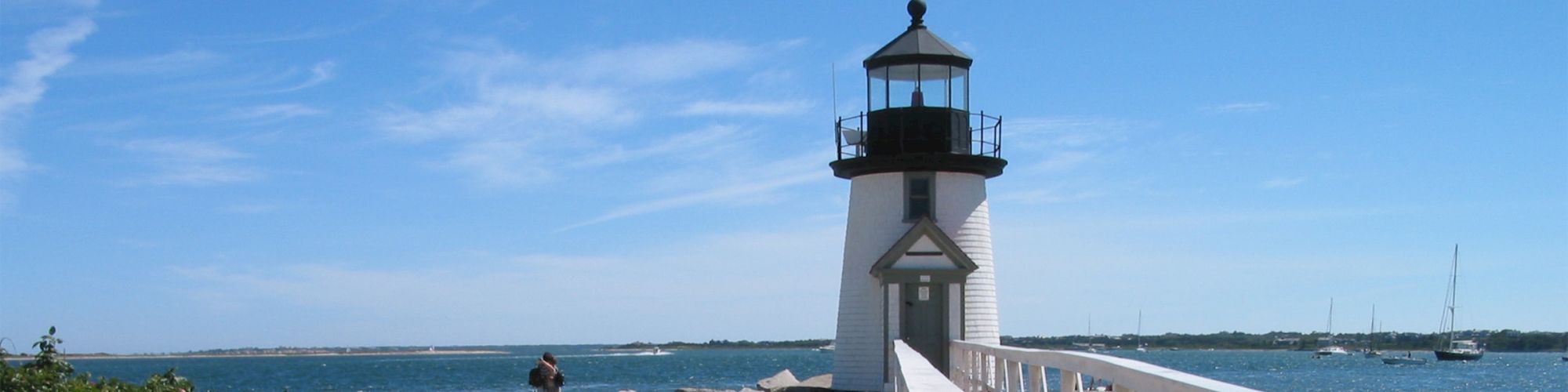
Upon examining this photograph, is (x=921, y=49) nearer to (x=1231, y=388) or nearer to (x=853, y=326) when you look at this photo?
(x=853, y=326)

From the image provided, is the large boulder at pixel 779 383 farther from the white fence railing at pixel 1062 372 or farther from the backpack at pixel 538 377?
the backpack at pixel 538 377

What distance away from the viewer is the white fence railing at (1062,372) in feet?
Answer: 18.8

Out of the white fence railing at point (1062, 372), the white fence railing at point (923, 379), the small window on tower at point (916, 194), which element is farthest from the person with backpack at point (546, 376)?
the white fence railing at point (923, 379)

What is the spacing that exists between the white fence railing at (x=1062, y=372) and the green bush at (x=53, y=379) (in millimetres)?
6476

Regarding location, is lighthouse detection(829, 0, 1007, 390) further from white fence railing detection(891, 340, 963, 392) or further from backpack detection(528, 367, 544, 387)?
white fence railing detection(891, 340, 963, 392)

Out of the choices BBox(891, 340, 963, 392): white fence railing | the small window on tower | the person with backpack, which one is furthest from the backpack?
BBox(891, 340, 963, 392): white fence railing

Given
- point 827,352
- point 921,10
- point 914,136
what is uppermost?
point 921,10

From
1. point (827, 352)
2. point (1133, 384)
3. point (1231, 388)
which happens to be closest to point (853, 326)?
point (1133, 384)

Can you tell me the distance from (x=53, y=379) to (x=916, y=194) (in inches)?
463

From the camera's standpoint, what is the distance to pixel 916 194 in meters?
20.7

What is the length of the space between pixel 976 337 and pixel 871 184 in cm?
245

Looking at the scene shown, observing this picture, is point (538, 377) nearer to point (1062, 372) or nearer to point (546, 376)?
point (546, 376)

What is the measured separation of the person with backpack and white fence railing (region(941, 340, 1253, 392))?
440 centimetres

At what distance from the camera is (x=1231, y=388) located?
5004mm
